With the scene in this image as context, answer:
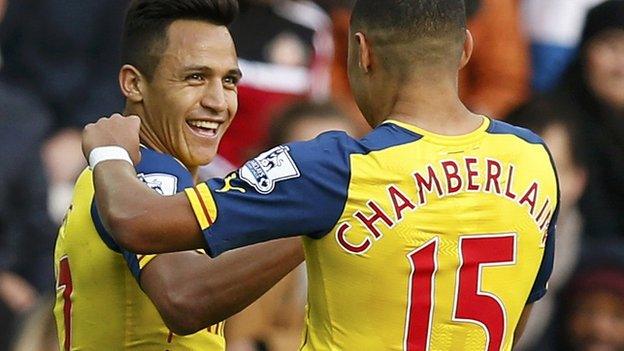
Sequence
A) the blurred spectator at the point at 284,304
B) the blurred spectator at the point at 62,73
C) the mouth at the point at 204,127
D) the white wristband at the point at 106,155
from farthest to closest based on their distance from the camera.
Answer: the blurred spectator at the point at 62,73
the blurred spectator at the point at 284,304
the mouth at the point at 204,127
the white wristband at the point at 106,155

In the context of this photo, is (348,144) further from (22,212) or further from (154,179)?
(22,212)

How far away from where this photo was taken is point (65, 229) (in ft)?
16.7

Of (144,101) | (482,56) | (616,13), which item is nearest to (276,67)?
(482,56)

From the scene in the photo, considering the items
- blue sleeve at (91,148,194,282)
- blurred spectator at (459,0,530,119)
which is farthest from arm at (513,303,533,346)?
blurred spectator at (459,0,530,119)

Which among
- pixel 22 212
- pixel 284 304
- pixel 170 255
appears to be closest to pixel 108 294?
pixel 170 255

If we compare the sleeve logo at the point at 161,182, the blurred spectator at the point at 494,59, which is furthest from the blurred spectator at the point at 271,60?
the sleeve logo at the point at 161,182

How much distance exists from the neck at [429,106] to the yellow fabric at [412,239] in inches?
1.5

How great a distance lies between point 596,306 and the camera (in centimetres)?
909

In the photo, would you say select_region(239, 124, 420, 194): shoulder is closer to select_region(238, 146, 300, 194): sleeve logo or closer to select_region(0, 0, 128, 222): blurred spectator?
select_region(238, 146, 300, 194): sleeve logo

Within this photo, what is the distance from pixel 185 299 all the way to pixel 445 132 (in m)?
0.91

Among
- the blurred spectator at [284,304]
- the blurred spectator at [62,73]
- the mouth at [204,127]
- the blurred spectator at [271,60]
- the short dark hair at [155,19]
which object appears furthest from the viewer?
the blurred spectator at [62,73]

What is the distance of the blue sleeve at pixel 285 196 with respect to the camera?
166 inches

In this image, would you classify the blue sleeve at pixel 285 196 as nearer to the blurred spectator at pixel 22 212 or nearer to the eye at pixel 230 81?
the eye at pixel 230 81

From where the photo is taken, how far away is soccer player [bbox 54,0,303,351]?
459 centimetres
